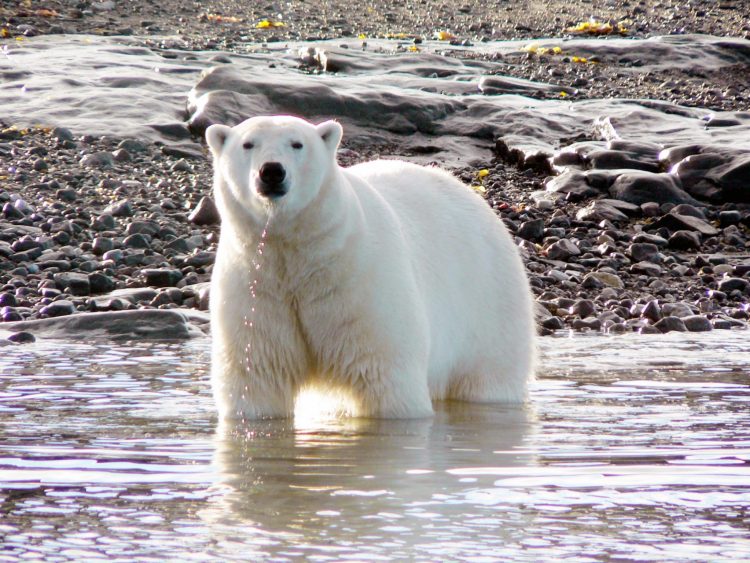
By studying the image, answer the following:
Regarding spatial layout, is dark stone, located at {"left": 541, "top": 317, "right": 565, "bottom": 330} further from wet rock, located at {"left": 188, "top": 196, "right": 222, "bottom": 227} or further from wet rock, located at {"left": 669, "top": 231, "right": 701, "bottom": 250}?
wet rock, located at {"left": 188, "top": 196, "right": 222, "bottom": 227}

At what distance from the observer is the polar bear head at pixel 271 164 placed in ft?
15.4

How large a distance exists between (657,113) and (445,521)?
11.5m

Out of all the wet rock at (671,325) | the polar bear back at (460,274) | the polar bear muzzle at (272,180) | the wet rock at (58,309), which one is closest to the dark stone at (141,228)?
the wet rock at (58,309)

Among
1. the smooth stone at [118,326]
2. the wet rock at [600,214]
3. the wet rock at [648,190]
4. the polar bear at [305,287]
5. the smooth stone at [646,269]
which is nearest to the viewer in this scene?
the polar bear at [305,287]

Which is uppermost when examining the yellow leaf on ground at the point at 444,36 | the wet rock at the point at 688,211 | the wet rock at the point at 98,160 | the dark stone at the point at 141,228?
the yellow leaf on ground at the point at 444,36

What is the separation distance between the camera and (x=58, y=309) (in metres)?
7.98

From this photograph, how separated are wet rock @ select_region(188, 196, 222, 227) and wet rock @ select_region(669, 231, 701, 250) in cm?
355

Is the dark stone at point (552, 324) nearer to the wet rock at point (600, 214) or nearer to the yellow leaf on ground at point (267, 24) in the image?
the wet rock at point (600, 214)

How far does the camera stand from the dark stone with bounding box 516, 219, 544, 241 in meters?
10.2

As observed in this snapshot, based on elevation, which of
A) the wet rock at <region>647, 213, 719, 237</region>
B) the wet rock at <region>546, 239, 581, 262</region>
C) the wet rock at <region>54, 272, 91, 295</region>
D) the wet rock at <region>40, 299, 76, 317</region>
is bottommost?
the wet rock at <region>40, 299, 76, 317</region>

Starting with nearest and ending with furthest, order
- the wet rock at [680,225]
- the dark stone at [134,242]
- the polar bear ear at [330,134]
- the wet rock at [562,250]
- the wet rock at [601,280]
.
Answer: the polar bear ear at [330,134] → the wet rock at [601,280] → the dark stone at [134,242] → the wet rock at [562,250] → the wet rock at [680,225]

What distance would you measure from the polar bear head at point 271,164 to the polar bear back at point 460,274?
51 cm

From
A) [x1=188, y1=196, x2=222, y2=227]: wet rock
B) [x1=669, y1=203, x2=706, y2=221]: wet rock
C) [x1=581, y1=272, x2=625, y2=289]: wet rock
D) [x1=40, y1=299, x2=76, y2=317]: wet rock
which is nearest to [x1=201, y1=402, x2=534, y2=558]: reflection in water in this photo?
[x1=40, y1=299, x2=76, y2=317]: wet rock

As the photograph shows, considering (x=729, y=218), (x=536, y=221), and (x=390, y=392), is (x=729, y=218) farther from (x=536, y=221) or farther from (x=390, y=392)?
(x=390, y=392)
